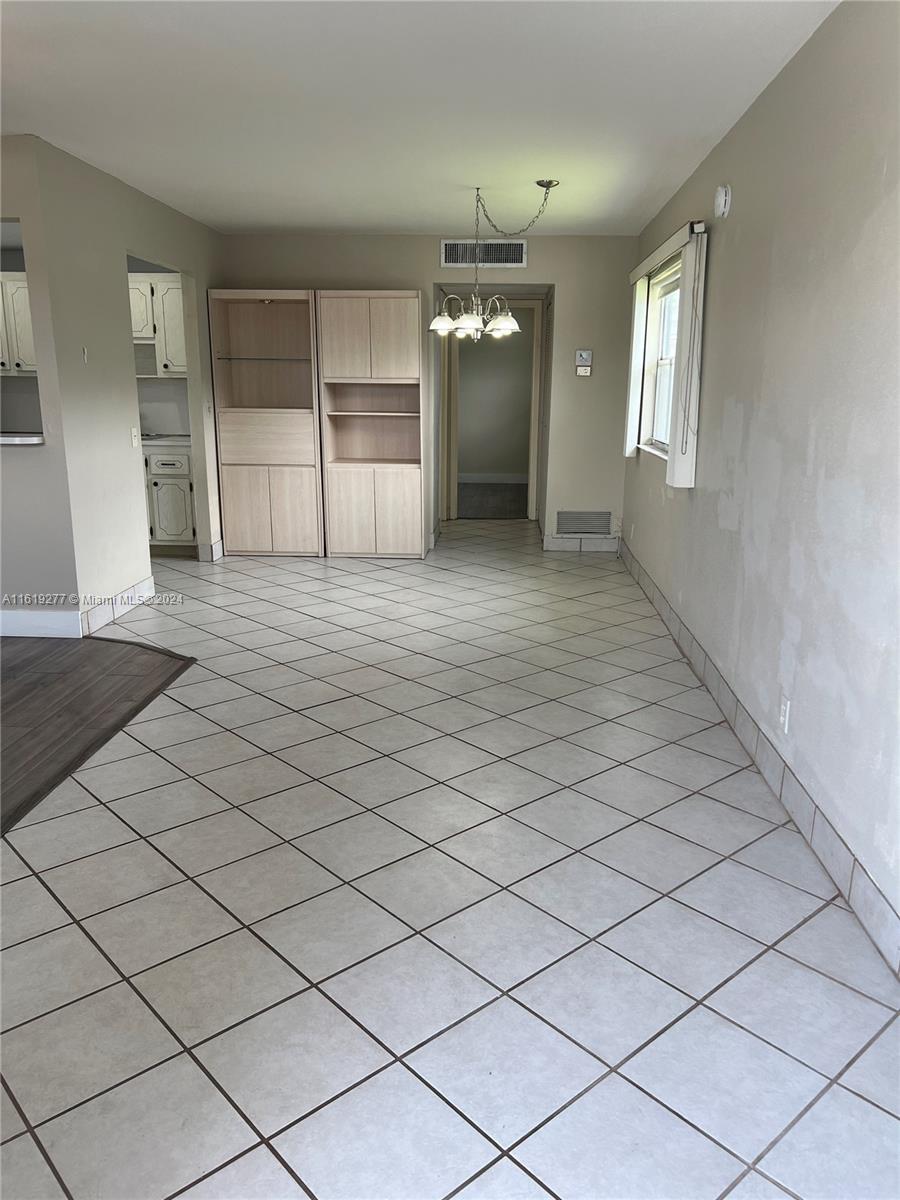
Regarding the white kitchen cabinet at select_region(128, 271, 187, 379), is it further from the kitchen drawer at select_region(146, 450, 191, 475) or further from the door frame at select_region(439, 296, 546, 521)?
the door frame at select_region(439, 296, 546, 521)

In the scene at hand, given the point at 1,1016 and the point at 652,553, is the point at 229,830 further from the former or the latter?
the point at 652,553

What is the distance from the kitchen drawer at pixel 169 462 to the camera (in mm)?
6656

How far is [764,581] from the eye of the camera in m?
3.12

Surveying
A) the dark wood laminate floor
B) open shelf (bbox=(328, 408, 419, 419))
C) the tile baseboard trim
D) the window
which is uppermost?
the window

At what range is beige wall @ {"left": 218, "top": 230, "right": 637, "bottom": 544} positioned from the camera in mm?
6742

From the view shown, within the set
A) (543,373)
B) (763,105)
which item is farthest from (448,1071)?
(543,373)

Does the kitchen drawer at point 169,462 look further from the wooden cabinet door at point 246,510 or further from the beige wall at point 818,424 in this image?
the beige wall at point 818,424

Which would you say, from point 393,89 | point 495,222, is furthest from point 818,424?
point 495,222

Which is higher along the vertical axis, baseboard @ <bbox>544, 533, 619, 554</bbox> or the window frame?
the window frame

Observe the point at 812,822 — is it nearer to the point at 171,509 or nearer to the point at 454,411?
the point at 171,509

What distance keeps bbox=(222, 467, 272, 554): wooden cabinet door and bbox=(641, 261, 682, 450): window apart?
9.86 ft

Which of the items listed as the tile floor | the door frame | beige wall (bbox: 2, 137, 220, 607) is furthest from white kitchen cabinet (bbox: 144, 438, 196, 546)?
the tile floor

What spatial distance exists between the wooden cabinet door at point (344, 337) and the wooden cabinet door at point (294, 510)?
32.7 inches

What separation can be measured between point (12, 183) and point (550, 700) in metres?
3.55
